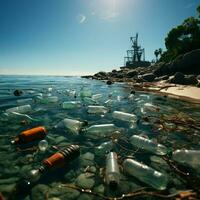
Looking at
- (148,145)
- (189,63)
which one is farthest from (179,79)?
(148,145)

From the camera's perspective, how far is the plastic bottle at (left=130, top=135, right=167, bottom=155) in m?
5.40

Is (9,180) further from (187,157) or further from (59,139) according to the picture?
(187,157)

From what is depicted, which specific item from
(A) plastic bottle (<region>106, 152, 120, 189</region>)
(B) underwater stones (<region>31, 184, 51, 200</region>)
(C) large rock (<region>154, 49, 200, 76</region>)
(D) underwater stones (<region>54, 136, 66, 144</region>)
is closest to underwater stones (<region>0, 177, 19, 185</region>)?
(B) underwater stones (<region>31, 184, 51, 200</region>)

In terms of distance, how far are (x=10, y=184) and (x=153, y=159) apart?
10.3ft

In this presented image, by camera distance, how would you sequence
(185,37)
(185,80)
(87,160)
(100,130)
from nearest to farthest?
(87,160) < (100,130) < (185,80) < (185,37)

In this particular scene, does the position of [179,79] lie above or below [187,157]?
above

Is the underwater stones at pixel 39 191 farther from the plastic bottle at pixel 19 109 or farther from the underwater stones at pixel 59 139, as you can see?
the plastic bottle at pixel 19 109

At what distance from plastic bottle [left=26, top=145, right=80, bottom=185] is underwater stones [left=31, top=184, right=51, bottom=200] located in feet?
0.73

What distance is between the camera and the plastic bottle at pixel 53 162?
13.1 feet

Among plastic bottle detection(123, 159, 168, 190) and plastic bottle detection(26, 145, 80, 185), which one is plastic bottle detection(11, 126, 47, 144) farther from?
plastic bottle detection(123, 159, 168, 190)

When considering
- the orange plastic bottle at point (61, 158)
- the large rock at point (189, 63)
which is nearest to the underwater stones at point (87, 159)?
the orange plastic bottle at point (61, 158)

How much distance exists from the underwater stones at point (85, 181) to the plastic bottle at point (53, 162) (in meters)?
0.52

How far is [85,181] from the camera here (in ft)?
13.1

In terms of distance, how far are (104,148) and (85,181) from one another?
5.13 feet
